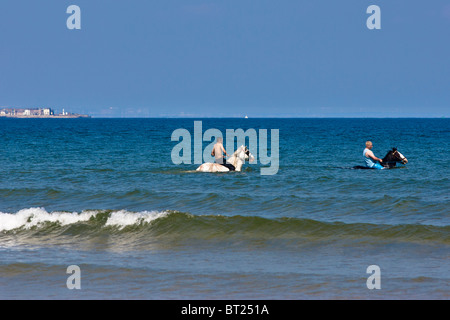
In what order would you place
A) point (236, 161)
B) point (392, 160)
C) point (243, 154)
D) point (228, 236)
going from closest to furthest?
point (228, 236), point (243, 154), point (236, 161), point (392, 160)

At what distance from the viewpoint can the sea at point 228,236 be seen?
9.84m

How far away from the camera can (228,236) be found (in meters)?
14.0

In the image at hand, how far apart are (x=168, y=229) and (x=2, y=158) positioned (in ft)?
77.9

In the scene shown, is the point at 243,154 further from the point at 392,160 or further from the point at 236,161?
the point at 392,160

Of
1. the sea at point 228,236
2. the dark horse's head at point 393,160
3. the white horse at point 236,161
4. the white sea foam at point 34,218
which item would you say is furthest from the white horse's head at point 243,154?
the white sea foam at point 34,218

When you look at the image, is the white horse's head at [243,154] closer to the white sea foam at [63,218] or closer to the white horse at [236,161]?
the white horse at [236,161]

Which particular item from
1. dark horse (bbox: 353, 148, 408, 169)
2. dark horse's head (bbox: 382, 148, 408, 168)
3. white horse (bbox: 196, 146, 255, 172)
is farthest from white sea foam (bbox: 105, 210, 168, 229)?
dark horse's head (bbox: 382, 148, 408, 168)

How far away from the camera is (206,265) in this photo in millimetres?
11312

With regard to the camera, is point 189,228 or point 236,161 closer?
point 189,228

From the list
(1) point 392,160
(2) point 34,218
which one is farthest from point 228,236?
(1) point 392,160

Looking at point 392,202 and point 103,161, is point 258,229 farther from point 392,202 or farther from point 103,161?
point 103,161

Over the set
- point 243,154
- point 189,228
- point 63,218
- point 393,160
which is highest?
point 243,154

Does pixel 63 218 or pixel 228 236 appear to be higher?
pixel 63 218
